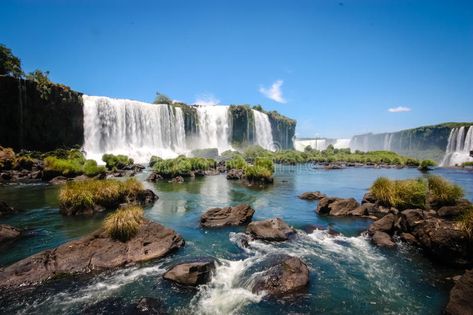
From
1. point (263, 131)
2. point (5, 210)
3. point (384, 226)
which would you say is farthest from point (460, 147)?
point (5, 210)

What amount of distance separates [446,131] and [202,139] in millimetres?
92361

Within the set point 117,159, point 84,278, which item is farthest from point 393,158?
point 84,278

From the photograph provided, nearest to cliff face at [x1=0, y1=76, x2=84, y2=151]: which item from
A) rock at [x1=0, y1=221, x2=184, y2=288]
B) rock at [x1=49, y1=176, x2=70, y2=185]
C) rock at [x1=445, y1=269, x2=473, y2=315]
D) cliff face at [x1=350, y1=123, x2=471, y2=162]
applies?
rock at [x1=49, y1=176, x2=70, y2=185]

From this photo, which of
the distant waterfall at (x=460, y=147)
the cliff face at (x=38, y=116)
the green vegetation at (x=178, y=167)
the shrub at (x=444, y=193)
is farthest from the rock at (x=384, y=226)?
the distant waterfall at (x=460, y=147)

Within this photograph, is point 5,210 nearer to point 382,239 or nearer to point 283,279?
point 283,279

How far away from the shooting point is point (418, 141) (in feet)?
400

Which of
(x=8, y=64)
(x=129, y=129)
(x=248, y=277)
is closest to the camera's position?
(x=248, y=277)

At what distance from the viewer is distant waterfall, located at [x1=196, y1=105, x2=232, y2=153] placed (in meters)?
91.6

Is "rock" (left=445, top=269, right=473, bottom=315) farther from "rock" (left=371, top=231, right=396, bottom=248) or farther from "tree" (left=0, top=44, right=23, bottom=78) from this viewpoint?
"tree" (left=0, top=44, right=23, bottom=78)

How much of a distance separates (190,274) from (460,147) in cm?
10105

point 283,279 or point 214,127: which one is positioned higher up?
point 214,127

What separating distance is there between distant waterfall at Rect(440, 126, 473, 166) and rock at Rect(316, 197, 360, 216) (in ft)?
260

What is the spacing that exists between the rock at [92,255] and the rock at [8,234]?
4.82 meters

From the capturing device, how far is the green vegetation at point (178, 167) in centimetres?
4209
